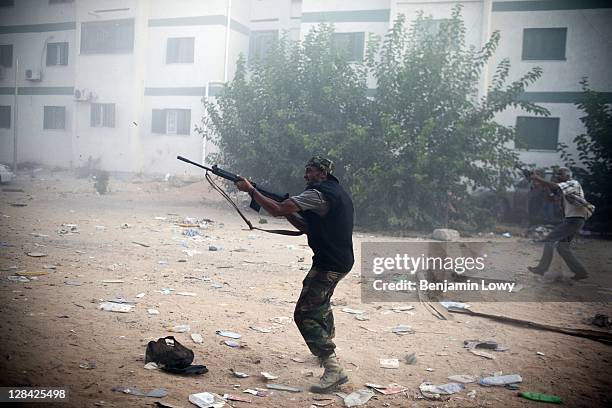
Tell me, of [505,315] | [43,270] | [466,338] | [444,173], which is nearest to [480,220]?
[444,173]

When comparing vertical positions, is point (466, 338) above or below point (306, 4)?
below

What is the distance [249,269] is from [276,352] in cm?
294

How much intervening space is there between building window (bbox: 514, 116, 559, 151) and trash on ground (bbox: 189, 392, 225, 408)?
1444 centimetres

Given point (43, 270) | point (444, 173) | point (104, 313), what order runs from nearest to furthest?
point (104, 313) < point (43, 270) < point (444, 173)

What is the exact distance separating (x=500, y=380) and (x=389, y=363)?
86 cm

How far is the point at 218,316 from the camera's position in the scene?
501 cm

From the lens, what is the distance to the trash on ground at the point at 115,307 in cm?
483

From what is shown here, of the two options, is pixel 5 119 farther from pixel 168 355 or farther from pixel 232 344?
pixel 168 355

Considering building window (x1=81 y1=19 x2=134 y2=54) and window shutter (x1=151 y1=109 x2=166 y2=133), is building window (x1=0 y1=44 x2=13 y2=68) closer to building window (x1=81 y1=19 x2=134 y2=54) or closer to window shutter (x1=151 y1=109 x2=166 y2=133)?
building window (x1=81 y1=19 x2=134 y2=54)

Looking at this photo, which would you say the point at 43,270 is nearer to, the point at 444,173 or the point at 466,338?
the point at 466,338

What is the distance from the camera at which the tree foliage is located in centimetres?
1127

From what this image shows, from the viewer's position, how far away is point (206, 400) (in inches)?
125

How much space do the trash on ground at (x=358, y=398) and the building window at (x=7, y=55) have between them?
20.0 metres

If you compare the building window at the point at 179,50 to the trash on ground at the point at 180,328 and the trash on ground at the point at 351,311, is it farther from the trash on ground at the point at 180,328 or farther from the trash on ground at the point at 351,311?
the trash on ground at the point at 180,328
